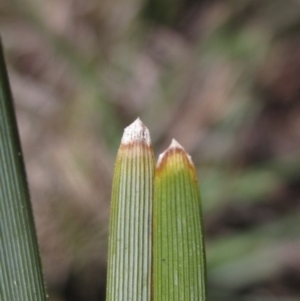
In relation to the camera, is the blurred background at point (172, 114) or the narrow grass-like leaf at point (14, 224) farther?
the blurred background at point (172, 114)

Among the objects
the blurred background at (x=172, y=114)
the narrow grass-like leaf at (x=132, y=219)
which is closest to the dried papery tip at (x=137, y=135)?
the narrow grass-like leaf at (x=132, y=219)

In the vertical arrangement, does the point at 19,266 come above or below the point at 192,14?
below

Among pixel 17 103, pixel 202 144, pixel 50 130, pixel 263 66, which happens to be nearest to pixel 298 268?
pixel 202 144

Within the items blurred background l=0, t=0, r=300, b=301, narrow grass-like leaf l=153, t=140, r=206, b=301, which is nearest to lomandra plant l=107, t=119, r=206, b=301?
narrow grass-like leaf l=153, t=140, r=206, b=301

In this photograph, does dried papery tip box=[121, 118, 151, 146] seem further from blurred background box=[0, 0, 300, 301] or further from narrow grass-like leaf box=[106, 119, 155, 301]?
blurred background box=[0, 0, 300, 301]

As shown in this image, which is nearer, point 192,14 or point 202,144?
point 202,144

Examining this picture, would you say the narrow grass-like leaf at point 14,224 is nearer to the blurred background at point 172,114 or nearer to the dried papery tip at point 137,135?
the dried papery tip at point 137,135

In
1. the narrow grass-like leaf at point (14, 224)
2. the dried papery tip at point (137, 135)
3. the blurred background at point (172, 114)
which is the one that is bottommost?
the narrow grass-like leaf at point (14, 224)

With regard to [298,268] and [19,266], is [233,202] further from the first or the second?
[19,266]
